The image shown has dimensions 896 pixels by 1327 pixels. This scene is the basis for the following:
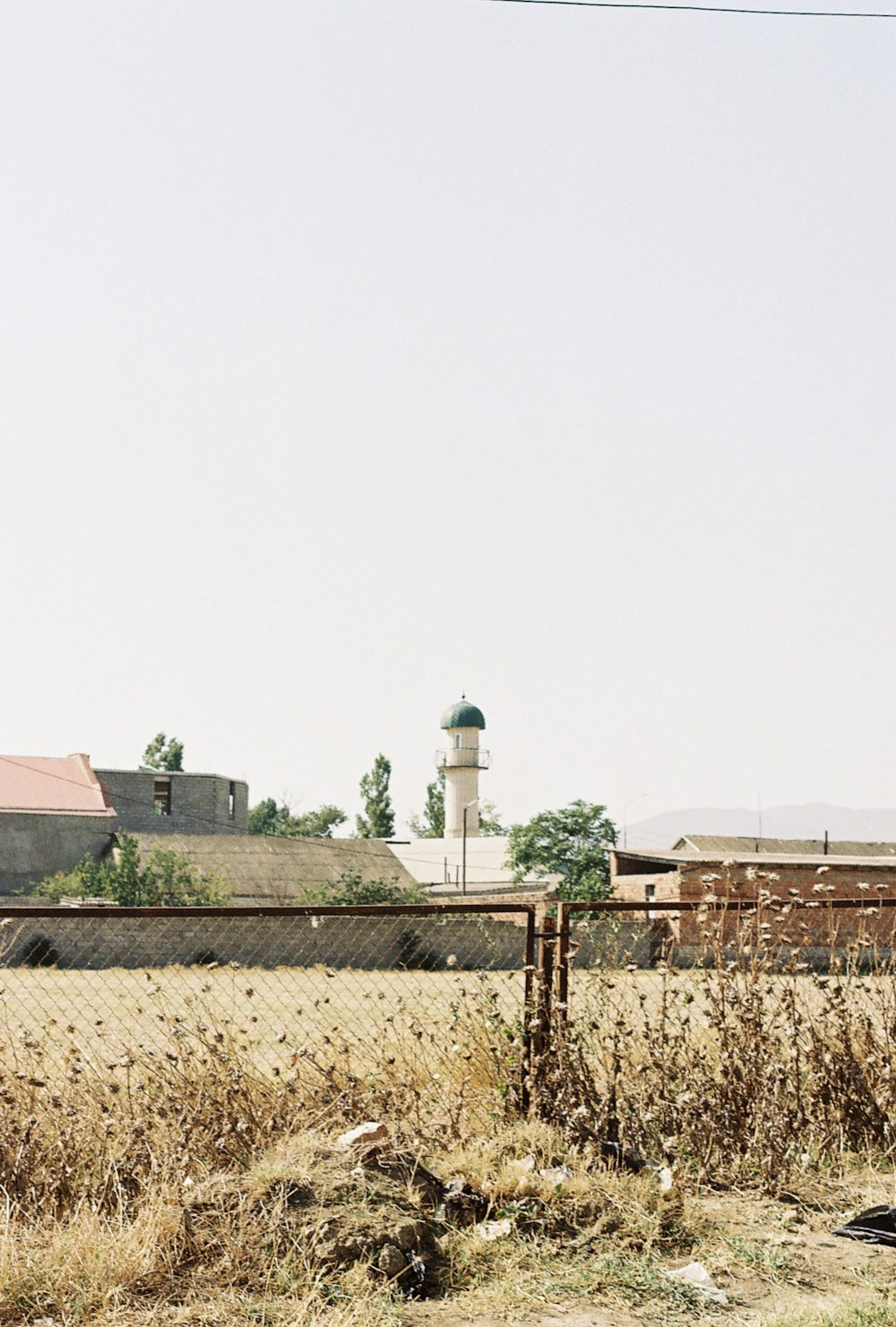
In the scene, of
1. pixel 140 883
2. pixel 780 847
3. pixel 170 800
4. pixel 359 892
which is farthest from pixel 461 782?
pixel 140 883

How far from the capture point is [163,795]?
63.0 meters

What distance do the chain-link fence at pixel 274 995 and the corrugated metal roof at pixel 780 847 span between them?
54.2 ft

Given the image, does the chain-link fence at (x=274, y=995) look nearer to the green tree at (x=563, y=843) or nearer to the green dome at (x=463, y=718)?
the green tree at (x=563, y=843)

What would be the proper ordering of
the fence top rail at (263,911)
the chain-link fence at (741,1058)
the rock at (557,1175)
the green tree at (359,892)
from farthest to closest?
1. the green tree at (359,892)
2. the chain-link fence at (741,1058)
3. the fence top rail at (263,911)
4. the rock at (557,1175)

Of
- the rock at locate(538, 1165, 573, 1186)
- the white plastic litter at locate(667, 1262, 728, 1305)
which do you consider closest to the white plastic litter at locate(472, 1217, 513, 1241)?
the rock at locate(538, 1165, 573, 1186)

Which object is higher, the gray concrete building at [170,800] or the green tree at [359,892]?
the gray concrete building at [170,800]

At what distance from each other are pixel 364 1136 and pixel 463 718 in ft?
202

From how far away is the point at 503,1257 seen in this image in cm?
523

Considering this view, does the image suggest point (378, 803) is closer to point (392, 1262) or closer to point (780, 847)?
point (780, 847)

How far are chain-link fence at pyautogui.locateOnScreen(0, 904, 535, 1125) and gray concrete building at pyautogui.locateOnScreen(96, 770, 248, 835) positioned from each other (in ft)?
99.5

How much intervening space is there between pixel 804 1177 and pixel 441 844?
187ft

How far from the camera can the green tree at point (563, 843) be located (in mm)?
57500

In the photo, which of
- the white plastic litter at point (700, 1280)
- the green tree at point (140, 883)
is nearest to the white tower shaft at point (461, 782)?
the green tree at point (140, 883)

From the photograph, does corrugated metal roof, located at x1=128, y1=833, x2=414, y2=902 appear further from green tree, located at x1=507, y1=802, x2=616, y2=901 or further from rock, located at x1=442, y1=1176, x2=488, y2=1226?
rock, located at x1=442, y1=1176, x2=488, y2=1226
